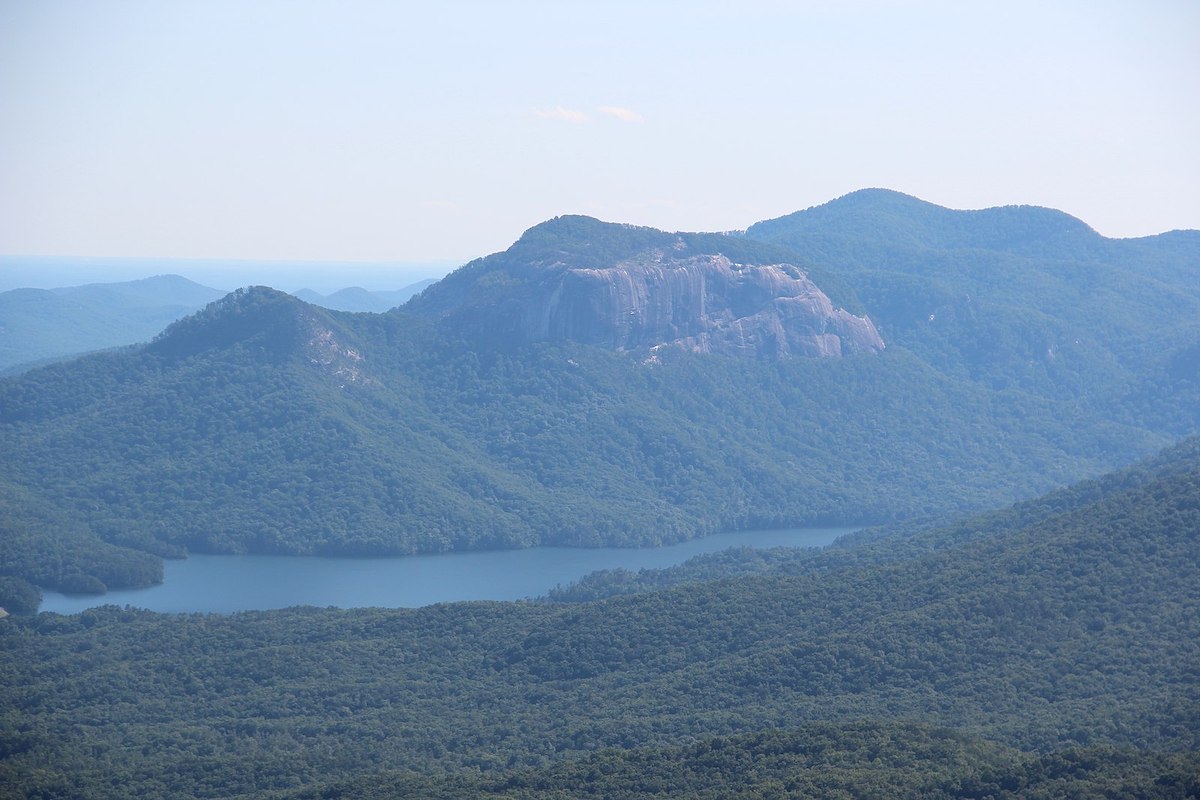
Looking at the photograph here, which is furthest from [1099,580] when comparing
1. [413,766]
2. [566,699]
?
[413,766]

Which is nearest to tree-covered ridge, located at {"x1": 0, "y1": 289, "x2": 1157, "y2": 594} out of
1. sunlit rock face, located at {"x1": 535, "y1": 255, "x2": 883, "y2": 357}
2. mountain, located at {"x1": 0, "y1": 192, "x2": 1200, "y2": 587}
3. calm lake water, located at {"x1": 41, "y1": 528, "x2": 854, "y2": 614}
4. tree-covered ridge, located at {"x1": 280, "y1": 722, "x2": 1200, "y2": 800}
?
mountain, located at {"x1": 0, "y1": 192, "x2": 1200, "y2": 587}

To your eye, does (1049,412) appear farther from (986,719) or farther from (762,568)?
(986,719)

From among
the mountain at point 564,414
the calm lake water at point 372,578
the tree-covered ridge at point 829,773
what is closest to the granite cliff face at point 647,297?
the mountain at point 564,414

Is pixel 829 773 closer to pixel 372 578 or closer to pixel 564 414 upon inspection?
pixel 372 578

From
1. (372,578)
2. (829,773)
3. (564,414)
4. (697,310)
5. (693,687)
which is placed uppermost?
(697,310)

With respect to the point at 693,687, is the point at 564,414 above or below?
above

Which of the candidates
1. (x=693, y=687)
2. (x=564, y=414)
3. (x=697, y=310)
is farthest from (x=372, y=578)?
(x=697, y=310)
